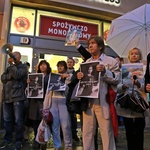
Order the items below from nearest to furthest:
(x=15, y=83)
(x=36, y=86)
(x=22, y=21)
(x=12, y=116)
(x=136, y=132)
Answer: (x=136, y=132) < (x=36, y=86) < (x=15, y=83) < (x=12, y=116) < (x=22, y=21)

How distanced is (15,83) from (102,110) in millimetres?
2341

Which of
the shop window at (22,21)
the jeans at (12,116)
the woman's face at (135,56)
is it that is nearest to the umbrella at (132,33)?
the woman's face at (135,56)

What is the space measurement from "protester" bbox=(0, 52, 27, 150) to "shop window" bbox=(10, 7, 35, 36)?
131 inches

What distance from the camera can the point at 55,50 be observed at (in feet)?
25.8

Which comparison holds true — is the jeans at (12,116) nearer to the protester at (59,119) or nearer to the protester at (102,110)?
the protester at (59,119)

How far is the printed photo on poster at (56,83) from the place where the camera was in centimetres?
414

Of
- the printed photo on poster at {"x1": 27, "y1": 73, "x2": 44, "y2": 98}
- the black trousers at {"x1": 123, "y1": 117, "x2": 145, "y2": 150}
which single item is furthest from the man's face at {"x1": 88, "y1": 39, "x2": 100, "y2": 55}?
the printed photo on poster at {"x1": 27, "y1": 73, "x2": 44, "y2": 98}

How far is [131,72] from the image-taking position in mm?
3100

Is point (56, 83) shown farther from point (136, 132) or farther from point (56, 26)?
point (56, 26)

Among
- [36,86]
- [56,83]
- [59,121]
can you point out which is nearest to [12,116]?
[36,86]

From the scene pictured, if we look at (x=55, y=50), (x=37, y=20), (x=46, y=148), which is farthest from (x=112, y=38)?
(x=37, y=20)

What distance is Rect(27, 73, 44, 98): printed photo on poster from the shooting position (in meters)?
4.28

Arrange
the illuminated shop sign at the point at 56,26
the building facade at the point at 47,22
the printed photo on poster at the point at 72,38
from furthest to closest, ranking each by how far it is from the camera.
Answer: the illuminated shop sign at the point at 56,26 < the building facade at the point at 47,22 < the printed photo on poster at the point at 72,38

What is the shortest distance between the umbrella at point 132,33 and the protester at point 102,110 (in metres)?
1.08
